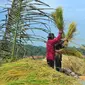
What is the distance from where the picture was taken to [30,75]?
7.01 metres

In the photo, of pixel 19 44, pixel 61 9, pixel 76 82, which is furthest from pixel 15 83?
pixel 61 9

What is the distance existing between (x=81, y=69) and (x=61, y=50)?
10158 mm

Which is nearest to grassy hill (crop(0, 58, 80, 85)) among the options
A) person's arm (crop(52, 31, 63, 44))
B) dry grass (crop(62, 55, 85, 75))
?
person's arm (crop(52, 31, 63, 44))

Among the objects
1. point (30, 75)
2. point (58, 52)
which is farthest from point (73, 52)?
point (30, 75)

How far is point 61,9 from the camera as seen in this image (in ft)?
31.9

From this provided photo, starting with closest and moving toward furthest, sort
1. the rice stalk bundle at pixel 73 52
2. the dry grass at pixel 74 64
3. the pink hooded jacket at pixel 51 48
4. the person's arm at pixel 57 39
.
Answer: the rice stalk bundle at pixel 73 52 < the person's arm at pixel 57 39 < the pink hooded jacket at pixel 51 48 < the dry grass at pixel 74 64

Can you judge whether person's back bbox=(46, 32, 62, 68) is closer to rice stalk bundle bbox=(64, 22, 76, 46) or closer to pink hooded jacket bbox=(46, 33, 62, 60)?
pink hooded jacket bbox=(46, 33, 62, 60)

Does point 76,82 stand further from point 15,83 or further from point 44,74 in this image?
point 15,83

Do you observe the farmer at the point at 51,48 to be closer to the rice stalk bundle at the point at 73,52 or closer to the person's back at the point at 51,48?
the person's back at the point at 51,48

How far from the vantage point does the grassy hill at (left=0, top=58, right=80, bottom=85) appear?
22.1ft

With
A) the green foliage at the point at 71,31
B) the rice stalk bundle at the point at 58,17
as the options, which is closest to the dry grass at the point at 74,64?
the green foliage at the point at 71,31

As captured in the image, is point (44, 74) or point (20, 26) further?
point (20, 26)

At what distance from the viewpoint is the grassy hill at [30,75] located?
675 centimetres

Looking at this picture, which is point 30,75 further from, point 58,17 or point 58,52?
point 58,52
